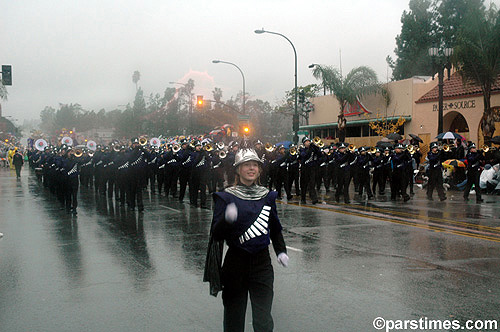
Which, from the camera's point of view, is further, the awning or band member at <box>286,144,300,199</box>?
the awning

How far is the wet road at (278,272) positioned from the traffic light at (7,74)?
17.8 metres

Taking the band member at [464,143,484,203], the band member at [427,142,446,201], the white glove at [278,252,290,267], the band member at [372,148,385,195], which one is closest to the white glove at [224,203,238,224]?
the white glove at [278,252,290,267]

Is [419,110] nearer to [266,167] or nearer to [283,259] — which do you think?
[266,167]

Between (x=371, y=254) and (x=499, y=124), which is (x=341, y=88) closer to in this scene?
(x=499, y=124)

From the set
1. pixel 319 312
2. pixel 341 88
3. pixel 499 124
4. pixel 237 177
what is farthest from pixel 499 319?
pixel 341 88

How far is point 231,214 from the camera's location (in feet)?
13.3

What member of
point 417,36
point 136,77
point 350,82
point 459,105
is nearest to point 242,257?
point 459,105

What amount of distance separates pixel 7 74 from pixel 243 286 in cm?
2884

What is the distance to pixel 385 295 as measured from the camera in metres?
6.14

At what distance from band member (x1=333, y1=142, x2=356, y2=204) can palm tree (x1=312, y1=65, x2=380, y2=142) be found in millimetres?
20578

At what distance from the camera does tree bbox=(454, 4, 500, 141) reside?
984 inches

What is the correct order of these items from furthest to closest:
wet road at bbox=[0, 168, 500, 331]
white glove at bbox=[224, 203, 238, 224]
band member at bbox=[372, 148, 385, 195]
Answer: band member at bbox=[372, 148, 385, 195]
wet road at bbox=[0, 168, 500, 331]
white glove at bbox=[224, 203, 238, 224]

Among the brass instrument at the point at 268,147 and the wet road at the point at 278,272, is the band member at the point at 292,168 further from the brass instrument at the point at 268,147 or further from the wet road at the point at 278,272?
the wet road at the point at 278,272

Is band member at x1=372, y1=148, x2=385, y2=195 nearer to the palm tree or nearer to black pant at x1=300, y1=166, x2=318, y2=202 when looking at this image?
black pant at x1=300, y1=166, x2=318, y2=202
